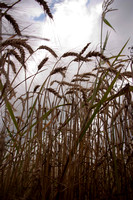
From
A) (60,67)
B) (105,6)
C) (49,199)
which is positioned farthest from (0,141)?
(105,6)

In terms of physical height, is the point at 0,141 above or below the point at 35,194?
above

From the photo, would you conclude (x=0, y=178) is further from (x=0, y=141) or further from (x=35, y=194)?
(x=0, y=141)

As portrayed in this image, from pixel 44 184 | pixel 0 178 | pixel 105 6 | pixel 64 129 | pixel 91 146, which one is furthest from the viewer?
pixel 91 146

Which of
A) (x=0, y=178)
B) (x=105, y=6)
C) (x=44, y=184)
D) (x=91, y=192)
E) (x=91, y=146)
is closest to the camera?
(x=44, y=184)

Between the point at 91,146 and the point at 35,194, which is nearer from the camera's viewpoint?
the point at 35,194

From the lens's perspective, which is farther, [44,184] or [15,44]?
[15,44]

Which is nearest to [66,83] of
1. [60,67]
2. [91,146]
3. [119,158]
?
[60,67]

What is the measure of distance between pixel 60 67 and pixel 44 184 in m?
1.35

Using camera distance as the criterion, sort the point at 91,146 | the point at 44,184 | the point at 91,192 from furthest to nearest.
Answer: the point at 91,146 → the point at 91,192 → the point at 44,184

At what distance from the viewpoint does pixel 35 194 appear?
58.7 inches

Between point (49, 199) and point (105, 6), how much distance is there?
7.08 feet

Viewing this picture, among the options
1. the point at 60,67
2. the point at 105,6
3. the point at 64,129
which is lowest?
the point at 64,129

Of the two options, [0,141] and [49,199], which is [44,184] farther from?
[0,141]

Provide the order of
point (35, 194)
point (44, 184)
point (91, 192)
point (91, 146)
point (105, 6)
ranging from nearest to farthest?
point (44, 184) → point (35, 194) → point (91, 192) → point (105, 6) → point (91, 146)
